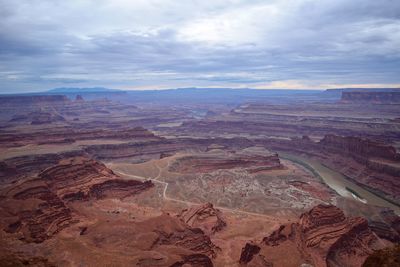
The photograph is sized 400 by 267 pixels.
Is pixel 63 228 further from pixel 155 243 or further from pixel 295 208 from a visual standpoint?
pixel 295 208

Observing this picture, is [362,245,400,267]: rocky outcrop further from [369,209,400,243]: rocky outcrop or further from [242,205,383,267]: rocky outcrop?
[369,209,400,243]: rocky outcrop

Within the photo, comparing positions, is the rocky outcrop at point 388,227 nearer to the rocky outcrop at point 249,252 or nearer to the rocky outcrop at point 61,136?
the rocky outcrop at point 249,252

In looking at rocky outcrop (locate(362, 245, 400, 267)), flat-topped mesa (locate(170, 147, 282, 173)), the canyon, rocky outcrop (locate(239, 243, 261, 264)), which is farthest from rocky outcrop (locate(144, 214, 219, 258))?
flat-topped mesa (locate(170, 147, 282, 173))

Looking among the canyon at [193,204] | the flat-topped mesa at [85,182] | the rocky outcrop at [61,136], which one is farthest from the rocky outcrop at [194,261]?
the rocky outcrop at [61,136]

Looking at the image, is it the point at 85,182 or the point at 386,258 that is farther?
the point at 85,182

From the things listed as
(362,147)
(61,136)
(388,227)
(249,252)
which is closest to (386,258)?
(249,252)

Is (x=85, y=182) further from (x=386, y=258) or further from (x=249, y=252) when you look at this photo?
(x=386, y=258)
